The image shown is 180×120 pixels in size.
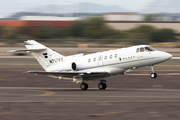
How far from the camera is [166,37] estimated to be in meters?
80.9

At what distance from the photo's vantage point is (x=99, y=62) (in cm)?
2502

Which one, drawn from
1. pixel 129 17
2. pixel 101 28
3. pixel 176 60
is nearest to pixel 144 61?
pixel 176 60

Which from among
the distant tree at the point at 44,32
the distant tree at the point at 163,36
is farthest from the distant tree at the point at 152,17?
the distant tree at the point at 44,32

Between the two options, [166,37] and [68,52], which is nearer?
[68,52]

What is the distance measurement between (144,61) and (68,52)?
115ft

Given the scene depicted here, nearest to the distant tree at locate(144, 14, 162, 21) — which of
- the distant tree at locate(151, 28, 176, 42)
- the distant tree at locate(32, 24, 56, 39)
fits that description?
the distant tree at locate(151, 28, 176, 42)

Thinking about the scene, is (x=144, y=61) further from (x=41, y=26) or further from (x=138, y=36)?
(x=41, y=26)

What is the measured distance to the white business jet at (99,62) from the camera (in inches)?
923

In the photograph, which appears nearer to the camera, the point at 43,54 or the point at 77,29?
the point at 43,54

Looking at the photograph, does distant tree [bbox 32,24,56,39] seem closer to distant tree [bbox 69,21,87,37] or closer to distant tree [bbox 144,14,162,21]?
distant tree [bbox 69,21,87,37]

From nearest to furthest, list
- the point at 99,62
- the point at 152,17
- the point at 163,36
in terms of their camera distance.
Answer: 1. the point at 99,62
2. the point at 163,36
3. the point at 152,17

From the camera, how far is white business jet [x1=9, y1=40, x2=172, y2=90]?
23.5 metres

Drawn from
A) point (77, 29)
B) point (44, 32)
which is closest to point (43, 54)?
point (44, 32)

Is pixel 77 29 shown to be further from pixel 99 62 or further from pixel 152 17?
pixel 99 62
